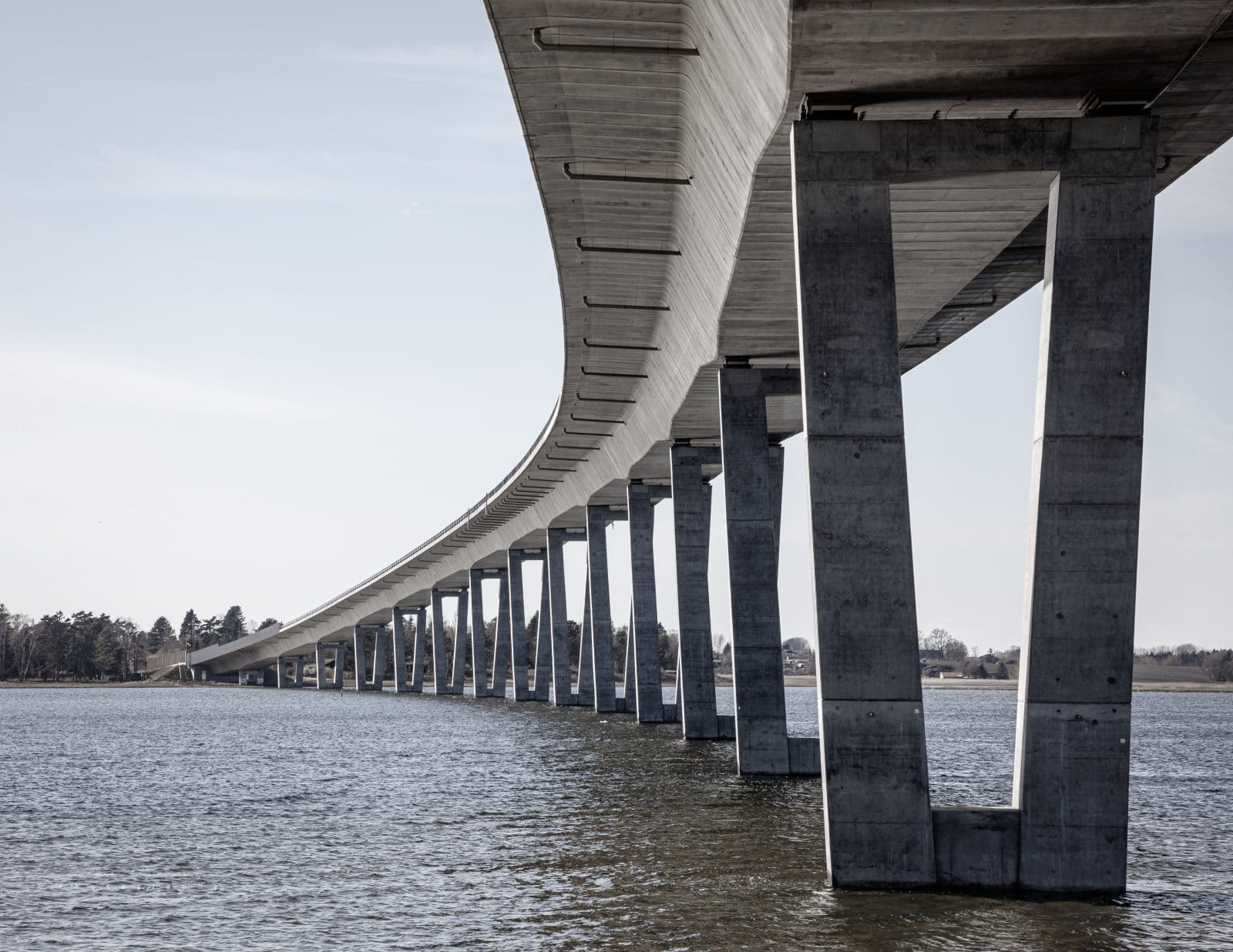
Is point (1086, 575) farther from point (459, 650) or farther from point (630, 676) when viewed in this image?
point (459, 650)

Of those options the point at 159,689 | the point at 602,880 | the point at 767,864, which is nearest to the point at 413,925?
the point at 602,880

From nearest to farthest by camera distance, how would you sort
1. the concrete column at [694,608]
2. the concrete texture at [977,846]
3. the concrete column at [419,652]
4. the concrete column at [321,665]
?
the concrete texture at [977,846]
the concrete column at [694,608]
the concrete column at [419,652]
the concrete column at [321,665]

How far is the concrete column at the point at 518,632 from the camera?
72812 millimetres

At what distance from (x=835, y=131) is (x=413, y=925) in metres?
9.42

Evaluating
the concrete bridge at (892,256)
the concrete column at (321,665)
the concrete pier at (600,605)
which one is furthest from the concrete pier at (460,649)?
the concrete bridge at (892,256)

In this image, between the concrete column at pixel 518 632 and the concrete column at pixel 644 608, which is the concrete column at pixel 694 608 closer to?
the concrete column at pixel 644 608

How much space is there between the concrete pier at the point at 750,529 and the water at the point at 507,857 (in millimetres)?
2409

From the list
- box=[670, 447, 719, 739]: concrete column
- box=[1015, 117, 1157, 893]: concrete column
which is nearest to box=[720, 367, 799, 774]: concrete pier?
box=[670, 447, 719, 739]: concrete column

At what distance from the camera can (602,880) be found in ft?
50.9

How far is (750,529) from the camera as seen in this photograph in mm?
29844

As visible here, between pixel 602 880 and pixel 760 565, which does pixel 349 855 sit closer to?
pixel 602 880

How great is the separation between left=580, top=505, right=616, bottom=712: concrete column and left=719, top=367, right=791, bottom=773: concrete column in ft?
85.1

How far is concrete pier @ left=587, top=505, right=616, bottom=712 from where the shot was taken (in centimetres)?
5597

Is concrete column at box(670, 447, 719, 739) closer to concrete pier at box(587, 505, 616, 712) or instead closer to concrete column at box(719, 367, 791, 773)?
concrete column at box(719, 367, 791, 773)
